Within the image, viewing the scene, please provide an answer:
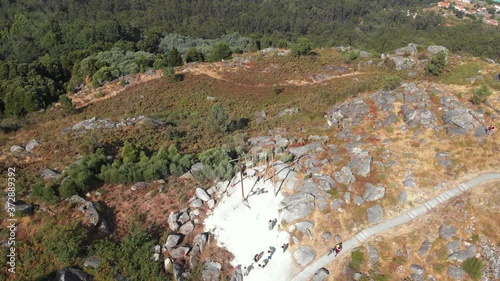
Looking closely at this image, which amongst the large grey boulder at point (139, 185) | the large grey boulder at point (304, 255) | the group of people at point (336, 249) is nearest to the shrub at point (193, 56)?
the large grey boulder at point (139, 185)

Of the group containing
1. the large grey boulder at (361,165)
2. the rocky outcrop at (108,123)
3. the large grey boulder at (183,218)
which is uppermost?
the large grey boulder at (361,165)

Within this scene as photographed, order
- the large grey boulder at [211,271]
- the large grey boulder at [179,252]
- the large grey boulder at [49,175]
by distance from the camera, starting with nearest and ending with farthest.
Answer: the large grey boulder at [211,271] → the large grey boulder at [179,252] → the large grey boulder at [49,175]

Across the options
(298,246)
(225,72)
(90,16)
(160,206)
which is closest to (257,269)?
(298,246)

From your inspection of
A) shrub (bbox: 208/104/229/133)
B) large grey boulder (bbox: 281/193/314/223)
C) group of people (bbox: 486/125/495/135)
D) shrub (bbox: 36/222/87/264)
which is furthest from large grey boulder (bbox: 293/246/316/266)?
group of people (bbox: 486/125/495/135)

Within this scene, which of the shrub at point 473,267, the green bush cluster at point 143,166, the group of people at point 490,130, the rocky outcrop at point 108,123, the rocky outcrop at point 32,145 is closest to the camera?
the shrub at point 473,267

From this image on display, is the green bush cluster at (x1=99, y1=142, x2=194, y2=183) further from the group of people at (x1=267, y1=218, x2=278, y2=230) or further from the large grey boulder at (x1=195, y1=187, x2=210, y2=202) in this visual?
the group of people at (x1=267, y1=218, x2=278, y2=230)

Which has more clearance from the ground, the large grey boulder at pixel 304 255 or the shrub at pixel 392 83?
the shrub at pixel 392 83

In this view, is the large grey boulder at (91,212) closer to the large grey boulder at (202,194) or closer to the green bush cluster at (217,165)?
the large grey boulder at (202,194)
